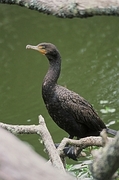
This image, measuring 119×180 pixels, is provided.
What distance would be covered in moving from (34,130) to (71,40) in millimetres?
6109

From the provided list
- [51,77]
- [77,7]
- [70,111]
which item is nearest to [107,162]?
[77,7]

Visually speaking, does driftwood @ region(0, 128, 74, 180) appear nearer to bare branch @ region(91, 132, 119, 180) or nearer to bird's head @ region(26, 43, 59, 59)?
bare branch @ region(91, 132, 119, 180)

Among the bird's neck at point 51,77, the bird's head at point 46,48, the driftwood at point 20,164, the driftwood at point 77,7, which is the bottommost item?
the driftwood at point 20,164

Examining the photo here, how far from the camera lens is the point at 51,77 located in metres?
4.15

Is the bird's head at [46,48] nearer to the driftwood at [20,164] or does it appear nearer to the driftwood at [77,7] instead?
the driftwood at [77,7]

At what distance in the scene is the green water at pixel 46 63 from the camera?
6.68 m

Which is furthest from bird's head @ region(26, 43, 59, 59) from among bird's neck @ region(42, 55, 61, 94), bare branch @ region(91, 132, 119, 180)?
bare branch @ region(91, 132, 119, 180)

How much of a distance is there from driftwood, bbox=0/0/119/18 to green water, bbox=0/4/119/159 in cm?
443

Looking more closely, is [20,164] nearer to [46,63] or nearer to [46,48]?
[46,48]

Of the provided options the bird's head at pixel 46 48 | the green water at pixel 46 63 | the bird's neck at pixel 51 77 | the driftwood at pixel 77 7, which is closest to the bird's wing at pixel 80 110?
the bird's neck at pixel 51 77

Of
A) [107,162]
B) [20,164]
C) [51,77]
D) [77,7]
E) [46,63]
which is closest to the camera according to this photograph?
[20,164]

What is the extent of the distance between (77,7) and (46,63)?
22.5 ft

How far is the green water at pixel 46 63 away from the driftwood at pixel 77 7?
4431 mm

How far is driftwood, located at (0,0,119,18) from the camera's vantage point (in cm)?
120
